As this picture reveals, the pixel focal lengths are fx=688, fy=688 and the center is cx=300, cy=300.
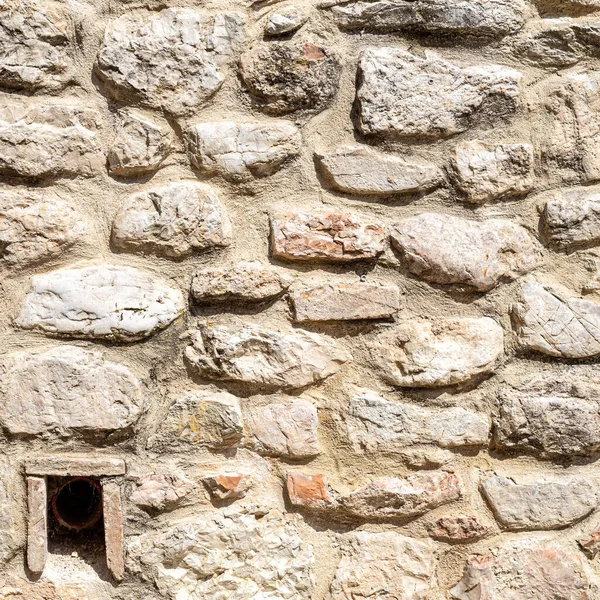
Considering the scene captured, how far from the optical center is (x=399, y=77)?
121 centimetres

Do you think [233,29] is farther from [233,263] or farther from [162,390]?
[162,390]

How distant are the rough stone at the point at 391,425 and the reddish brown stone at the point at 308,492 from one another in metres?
0.10

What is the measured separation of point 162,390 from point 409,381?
0.43 meters

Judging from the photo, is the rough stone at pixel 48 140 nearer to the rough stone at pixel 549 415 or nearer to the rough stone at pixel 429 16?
the rough stone at pixel 429 16

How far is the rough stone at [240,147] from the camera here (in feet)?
3.84

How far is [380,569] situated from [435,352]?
395 mm

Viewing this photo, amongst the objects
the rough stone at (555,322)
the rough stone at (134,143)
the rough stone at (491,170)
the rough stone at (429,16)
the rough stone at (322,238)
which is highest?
the rough stone at (429,16)

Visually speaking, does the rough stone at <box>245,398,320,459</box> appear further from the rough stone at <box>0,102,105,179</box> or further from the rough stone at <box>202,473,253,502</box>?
the rough stone at <box>0,102,105,179</box>

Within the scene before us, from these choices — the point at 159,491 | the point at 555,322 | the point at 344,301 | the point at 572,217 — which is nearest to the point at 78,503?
the point at 159,491

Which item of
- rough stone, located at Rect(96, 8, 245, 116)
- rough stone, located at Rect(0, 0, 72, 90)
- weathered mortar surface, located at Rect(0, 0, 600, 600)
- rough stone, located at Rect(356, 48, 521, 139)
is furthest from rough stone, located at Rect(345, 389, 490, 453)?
rough stone, located at Rect(0, 0, 72, 90)

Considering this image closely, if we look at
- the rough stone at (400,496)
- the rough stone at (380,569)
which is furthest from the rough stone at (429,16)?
the rough stone at (380,569)

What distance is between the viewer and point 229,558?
118cm

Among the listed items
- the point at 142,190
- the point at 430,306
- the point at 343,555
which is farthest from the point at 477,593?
the point at 142,190

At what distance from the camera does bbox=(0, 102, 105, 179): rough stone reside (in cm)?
112
